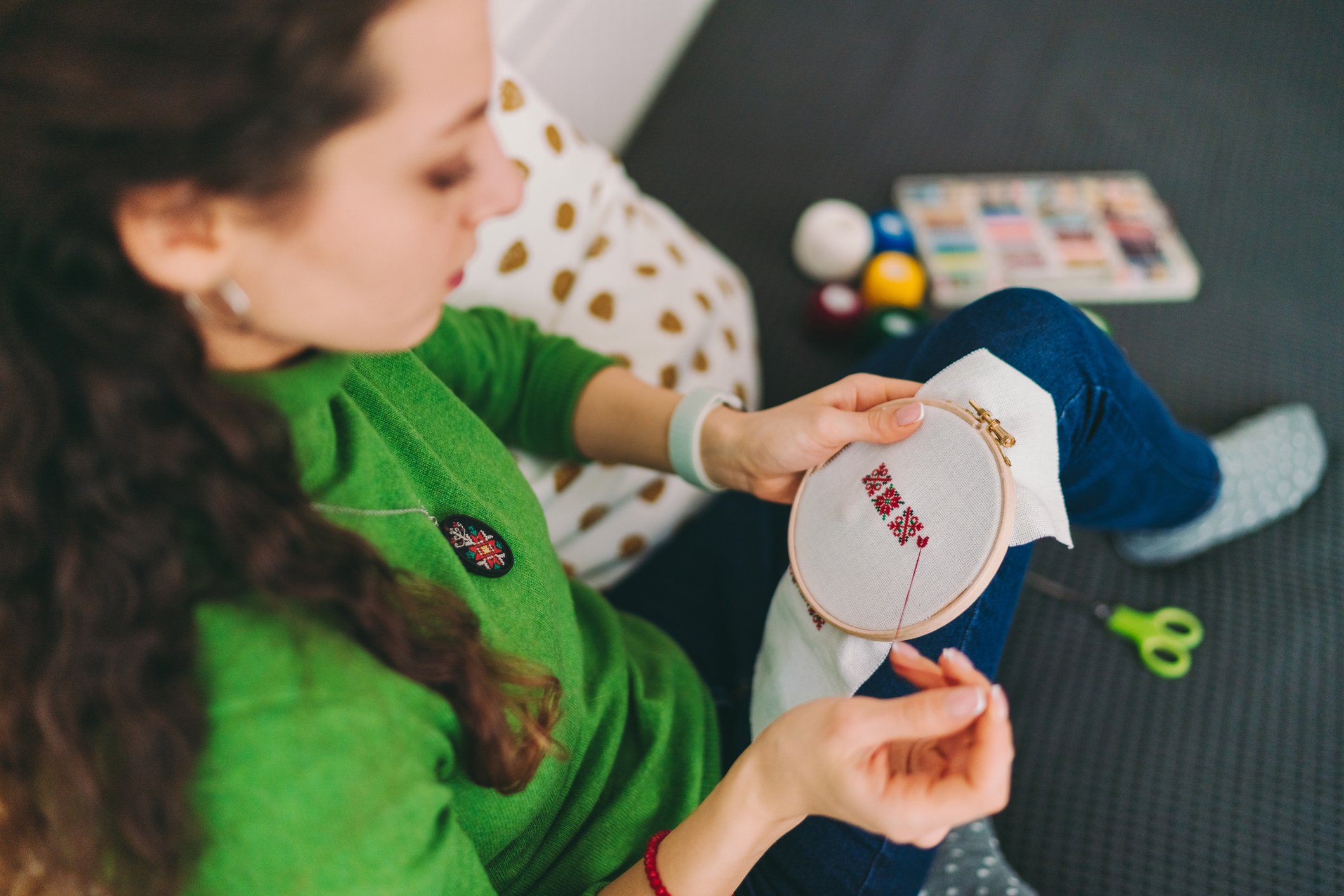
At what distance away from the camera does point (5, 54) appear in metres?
0.38

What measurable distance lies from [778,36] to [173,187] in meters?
1.61

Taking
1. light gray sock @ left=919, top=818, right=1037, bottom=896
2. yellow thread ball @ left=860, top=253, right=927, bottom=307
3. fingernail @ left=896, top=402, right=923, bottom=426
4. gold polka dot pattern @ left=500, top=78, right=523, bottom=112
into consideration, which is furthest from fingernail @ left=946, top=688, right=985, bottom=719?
yellow thread ball @ left=860, top=253, right=927, bottom=307

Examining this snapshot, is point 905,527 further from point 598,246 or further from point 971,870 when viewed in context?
point 598,246

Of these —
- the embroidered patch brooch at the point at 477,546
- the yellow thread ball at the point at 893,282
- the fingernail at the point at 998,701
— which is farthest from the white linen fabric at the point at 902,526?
the yellow thread ball at the point at 893,282

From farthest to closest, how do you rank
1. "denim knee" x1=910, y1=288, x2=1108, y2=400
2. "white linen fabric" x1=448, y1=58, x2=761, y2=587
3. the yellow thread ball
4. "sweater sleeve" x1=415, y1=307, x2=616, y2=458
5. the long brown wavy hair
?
1. the yellow thread ball
2. "white linen fabric" x1=448, y1=58, x2=761, y2=587
3. "sweater sleeve" x1=415, y1=307, x2=616, y2=458
4. "denim knee" x1=910, y1=288, x2=1108, y2=400
5. the long brown wavy hair

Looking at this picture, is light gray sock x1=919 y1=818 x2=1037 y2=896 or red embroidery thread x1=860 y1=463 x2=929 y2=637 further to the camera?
light gray sock x1=919 y1=818 x2=1037 y2=896

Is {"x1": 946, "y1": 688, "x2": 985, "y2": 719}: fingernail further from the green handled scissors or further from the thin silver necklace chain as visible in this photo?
the green handled scissors

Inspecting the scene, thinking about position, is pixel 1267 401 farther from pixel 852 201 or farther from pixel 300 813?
pixel 300 813

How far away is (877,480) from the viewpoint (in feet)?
2.19

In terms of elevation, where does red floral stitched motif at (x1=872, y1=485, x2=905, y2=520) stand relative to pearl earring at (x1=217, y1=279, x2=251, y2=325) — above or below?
below

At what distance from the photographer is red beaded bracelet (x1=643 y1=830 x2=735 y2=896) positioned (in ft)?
1.89

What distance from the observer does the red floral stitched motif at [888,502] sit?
2.15ft

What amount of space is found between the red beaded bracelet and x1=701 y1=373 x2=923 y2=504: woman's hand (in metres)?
0.30

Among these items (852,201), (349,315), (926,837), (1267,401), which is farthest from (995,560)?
(852,201)
